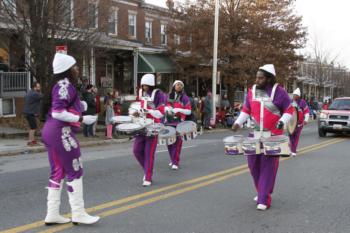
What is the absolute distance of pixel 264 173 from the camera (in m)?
6.36

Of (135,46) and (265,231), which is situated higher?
(135,46)

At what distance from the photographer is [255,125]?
6484 mm

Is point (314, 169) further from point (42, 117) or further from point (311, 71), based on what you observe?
point (311, 71)

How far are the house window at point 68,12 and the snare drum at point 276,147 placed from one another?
13755 mm

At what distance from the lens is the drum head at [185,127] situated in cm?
943

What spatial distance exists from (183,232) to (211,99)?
19.1 meters

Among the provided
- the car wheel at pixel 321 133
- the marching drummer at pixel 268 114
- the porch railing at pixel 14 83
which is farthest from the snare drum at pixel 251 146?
the porch railing at pixel 14 83

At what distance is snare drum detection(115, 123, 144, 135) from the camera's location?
752 centimetres

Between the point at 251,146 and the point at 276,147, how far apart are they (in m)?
0.33

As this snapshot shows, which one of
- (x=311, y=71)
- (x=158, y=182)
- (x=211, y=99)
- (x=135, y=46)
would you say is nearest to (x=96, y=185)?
(x=158, y=182)

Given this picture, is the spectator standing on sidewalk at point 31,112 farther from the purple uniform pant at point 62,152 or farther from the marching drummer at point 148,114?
the purple uniform pant at point 62,152

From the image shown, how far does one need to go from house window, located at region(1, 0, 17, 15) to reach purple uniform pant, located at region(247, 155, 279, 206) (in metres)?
14.1

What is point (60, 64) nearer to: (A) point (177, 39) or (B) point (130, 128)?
(B) point (130, 128)

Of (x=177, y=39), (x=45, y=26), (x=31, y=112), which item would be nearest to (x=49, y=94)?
(x=31, y=112)
